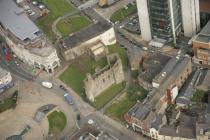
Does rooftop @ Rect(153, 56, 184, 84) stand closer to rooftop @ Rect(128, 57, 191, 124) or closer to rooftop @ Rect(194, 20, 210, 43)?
rooftop @ Rect(128, 57, 191, 124)

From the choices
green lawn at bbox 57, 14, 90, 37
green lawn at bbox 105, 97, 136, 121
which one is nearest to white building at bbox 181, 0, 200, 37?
green lawn at bbox 105, 97, 136, 121

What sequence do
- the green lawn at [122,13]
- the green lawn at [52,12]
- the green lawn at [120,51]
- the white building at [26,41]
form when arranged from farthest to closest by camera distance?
1. the green lawn at [52,12]
2. the green lawn at [122,13]
3. the white building at [26,41]
4. the green lawn at [120,51]

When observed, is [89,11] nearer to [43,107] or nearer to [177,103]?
[43,107]

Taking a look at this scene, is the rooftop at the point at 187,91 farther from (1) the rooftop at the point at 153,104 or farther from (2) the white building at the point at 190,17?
(2) the white building at the point at 190,17

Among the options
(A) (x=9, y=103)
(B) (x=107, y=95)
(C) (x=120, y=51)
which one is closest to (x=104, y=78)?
(B) (x=107, y=95)

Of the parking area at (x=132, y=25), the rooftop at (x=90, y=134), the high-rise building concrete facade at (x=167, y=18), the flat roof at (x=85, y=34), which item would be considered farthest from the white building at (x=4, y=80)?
the high-rise building concrete facade at (x=167, y=18)
